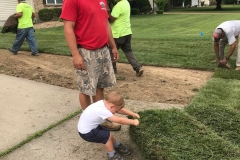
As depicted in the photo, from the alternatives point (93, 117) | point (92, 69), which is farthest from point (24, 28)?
point (93, 117)

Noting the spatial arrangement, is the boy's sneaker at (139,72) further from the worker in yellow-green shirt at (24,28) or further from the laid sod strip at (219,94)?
the worker in yellow-green shirt at (24,28)

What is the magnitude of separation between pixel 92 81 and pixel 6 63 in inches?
179

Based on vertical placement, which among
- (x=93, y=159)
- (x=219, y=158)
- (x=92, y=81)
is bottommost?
(x=93, y=159)

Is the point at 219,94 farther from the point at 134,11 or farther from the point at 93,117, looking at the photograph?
the point at 134,11

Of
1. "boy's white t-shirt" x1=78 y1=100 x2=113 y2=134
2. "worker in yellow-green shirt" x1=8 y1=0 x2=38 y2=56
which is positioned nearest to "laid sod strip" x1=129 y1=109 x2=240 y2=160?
"boy's white t-shirt" x1=78 y1=100 x2=113 y2=134

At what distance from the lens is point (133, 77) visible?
227 inches

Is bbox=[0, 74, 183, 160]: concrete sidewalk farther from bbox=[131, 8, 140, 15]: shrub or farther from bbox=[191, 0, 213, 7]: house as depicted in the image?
bbox=[191, 0, 213, 7]: house

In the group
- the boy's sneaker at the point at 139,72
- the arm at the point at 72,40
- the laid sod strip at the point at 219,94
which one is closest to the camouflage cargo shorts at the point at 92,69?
the arm at the point at 72,40

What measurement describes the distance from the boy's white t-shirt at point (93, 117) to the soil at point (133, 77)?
183 cm

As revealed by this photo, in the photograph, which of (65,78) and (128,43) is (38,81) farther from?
(128,43)

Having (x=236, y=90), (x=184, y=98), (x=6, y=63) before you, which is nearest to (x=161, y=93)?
(x=184, y=98)

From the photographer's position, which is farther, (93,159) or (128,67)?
(128,67)

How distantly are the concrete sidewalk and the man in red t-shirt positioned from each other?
0.45 meters

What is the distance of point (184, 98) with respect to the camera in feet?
14.8
